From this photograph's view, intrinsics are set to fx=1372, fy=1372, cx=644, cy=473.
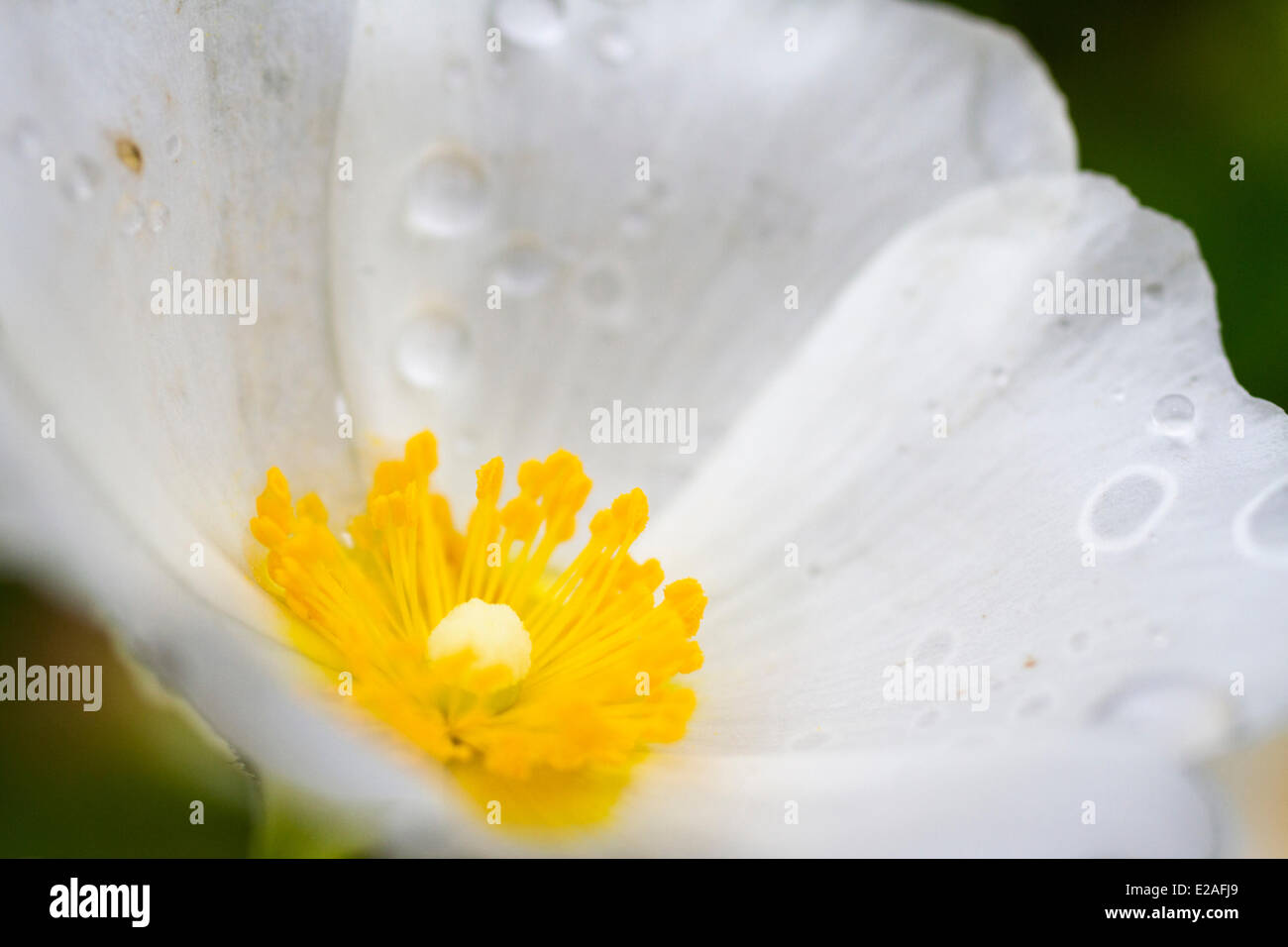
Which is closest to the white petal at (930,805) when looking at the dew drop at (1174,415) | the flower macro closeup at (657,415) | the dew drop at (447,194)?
the flower macro closeup at (657,415)

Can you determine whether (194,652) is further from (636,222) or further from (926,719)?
(636,222)

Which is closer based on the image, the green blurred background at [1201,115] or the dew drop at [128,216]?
the dew drop at [128,216]

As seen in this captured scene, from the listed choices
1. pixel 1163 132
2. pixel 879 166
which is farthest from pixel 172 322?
pixel 1163 132

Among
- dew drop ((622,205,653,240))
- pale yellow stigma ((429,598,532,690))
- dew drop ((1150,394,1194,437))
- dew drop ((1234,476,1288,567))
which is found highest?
dew drop ((622,205,653,240))

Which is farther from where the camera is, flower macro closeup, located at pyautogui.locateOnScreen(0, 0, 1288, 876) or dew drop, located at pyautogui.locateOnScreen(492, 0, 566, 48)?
dew drop, located at pyautogui.locateOnScreen(492, 0, 566, 48)

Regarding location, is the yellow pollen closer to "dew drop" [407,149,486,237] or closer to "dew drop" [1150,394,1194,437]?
"dew drop" [407,149,486,237]

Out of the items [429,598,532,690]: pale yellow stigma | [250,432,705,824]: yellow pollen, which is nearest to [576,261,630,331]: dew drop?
[250,432,705,824]: yellow pollen

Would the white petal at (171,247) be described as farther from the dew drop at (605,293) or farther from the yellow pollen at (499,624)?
the dew drop at (605,293)
